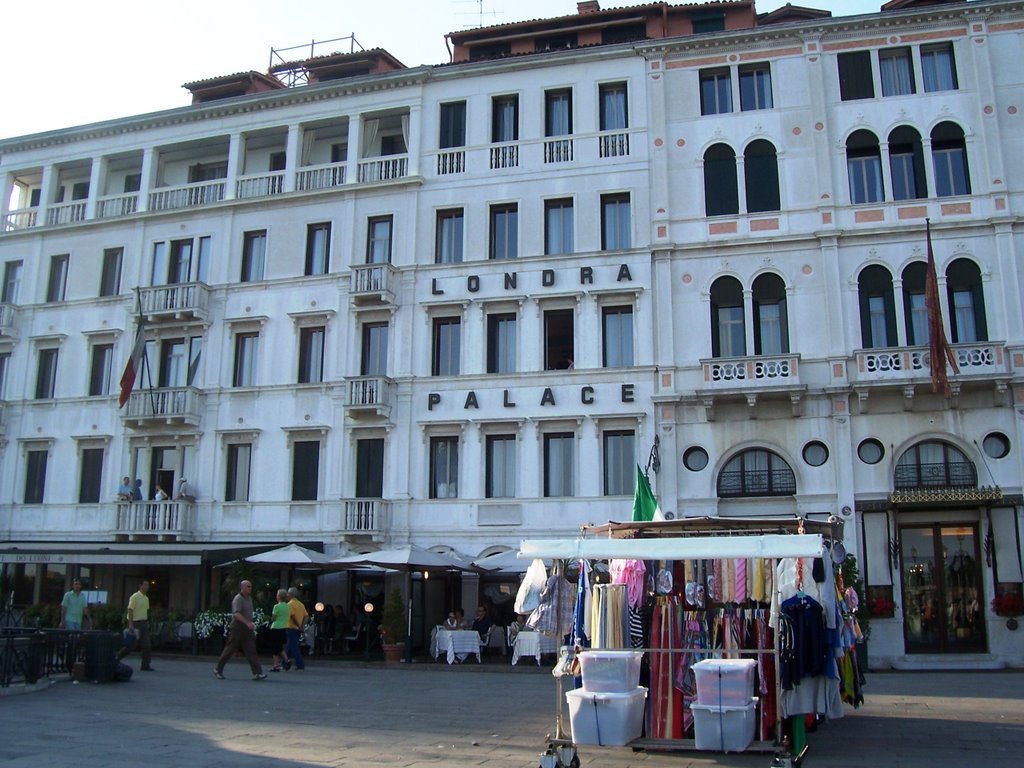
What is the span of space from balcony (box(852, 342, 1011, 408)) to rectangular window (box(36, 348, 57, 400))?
25327mm

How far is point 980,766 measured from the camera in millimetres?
10312

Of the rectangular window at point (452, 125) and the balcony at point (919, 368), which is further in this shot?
the rectangular window at point (452, 125)

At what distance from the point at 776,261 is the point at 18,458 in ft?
81.3

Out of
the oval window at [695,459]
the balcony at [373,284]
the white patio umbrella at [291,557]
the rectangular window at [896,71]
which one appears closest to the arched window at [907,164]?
the rectangular window at [896,71]

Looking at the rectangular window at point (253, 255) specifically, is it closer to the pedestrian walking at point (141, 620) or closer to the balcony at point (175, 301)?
the balcony at point (175, 301)

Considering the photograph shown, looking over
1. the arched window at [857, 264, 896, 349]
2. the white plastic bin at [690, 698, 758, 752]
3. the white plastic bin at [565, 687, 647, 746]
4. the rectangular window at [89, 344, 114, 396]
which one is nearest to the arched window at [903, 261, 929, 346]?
the arched window at [857, 264, 896, 349]

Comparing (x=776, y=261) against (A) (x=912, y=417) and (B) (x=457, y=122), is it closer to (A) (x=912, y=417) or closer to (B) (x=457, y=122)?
(A) (x=912, y=417)

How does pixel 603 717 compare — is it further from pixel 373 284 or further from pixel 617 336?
pixel 373 284

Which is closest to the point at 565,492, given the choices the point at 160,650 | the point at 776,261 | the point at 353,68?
the point at 776,261

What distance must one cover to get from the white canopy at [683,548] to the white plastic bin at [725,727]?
1.57 m

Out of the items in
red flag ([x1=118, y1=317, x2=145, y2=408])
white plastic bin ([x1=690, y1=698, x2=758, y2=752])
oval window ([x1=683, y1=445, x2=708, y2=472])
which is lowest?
white plastic bin ([x1=690, y1=698, x2=758, y2=752])

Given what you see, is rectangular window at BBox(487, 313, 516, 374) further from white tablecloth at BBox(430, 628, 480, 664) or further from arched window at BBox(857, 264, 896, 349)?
arched window at BBox(857, 264, 896, 349)

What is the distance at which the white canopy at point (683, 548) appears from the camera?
33.6ft

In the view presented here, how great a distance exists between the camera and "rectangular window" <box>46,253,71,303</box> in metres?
34.8
